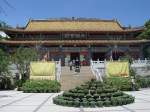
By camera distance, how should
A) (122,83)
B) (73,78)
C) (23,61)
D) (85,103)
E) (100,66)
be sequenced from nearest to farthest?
(85,103) < (122,83) < (73,78) < (23,61) < (100,66)

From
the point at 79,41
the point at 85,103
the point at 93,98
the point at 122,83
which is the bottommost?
the point at 85,103

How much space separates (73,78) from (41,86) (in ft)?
18.4

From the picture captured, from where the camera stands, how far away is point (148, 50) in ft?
169

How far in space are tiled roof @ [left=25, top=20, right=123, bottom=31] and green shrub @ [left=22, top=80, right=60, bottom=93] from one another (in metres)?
21.6

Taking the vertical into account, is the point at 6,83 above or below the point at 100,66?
below

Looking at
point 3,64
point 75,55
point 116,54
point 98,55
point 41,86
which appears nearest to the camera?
point 41,86

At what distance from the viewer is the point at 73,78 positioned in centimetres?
3584

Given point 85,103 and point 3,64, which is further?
point 3,64

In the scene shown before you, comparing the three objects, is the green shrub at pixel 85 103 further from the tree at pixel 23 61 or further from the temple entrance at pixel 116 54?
the temple entrance at pixel 116 54

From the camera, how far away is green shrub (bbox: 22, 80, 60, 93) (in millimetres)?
30234

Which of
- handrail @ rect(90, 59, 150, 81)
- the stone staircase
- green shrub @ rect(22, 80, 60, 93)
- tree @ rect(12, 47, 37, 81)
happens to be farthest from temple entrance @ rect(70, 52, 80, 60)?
green shrub @ rect(22, 80, 60, 93)

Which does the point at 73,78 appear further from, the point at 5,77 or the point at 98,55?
the point at 98,55

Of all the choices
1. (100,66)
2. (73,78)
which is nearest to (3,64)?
(73,78)

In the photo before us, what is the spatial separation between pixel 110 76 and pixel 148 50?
Result: 19.0m
